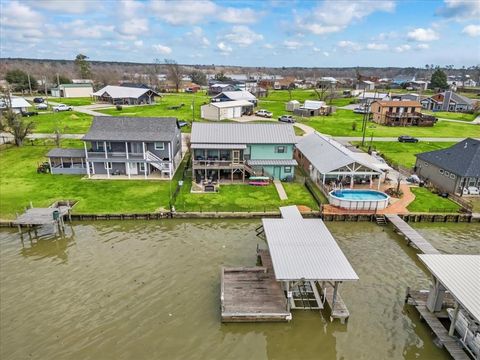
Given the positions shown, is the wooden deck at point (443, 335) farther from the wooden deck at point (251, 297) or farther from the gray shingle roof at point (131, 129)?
the gray shingle roof at point (131, 129)

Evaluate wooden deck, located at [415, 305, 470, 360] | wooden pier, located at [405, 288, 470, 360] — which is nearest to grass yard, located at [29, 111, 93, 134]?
wooden pier, located at [405, 288, 470, 360]

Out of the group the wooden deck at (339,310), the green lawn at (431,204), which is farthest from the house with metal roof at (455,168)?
the wooden deck at (339,310)

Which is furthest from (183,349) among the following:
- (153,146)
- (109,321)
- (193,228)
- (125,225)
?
(153,146)

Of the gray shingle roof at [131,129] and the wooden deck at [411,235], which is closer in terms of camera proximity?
the wooden deck at [411,235]

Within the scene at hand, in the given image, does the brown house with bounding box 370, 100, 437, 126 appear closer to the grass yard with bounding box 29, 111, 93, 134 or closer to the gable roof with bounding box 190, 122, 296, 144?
the gable roof with bounding box 190, 122, 296, 144

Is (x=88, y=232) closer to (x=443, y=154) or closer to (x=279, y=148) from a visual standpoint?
(x=279, y=148)

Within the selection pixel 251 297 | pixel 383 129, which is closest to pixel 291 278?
pixel 251 297

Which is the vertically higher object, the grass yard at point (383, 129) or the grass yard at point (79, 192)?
the grass yard at point (383, 129)
